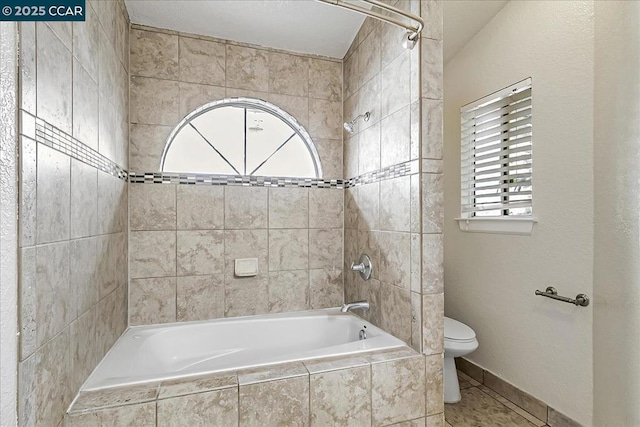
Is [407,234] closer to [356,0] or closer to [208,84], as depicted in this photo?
[356,0]

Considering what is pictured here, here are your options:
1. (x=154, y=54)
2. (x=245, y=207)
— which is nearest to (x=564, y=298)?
(x=245, y=207)

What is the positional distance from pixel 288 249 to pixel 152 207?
0.96 metres

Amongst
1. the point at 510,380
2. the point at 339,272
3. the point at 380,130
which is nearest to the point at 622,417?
the point at 510,380

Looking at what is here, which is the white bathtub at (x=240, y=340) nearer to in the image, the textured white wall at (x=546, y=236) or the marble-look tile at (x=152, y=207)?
the marble-look tile at (x=152, y=207)

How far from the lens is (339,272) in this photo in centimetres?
254

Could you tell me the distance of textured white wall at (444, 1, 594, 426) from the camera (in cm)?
176

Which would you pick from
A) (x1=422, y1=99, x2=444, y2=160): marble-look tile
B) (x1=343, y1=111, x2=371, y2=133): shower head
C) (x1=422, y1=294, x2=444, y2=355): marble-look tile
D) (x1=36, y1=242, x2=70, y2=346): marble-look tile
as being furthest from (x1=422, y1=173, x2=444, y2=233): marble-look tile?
(x1=36, y1=242, x2=70, y2=346): marble-look tile

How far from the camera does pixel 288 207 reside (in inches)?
95.1

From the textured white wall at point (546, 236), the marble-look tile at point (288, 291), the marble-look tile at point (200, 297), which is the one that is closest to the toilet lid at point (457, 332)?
the textured white wall at point (546, 236)

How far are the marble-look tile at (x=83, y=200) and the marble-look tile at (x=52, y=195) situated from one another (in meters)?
0.05

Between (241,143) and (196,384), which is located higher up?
(241,143)

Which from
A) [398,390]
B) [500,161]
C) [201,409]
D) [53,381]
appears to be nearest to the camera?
[53,381]

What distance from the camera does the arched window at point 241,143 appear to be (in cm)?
229

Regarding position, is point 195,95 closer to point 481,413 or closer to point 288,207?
point 288,207
